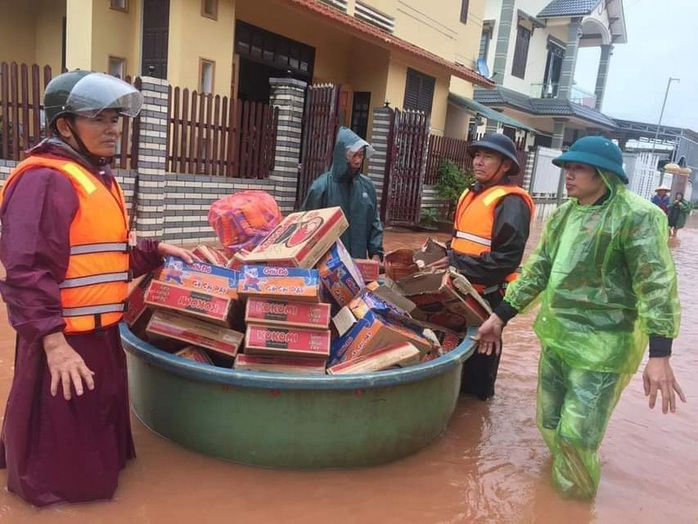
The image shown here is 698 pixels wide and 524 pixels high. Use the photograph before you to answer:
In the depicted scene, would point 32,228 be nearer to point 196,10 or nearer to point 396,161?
point 196,10

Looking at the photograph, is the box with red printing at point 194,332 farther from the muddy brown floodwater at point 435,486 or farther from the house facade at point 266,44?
the house facade at point 266,44

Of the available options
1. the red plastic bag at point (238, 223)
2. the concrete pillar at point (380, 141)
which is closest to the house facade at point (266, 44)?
the concrete pillar at point (380, 141)

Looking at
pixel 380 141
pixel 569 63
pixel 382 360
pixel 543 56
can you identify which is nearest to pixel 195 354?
pixel 382 360

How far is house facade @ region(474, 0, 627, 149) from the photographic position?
23297mm

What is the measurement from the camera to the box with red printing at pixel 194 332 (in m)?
3.10

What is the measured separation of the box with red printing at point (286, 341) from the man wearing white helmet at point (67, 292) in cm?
64

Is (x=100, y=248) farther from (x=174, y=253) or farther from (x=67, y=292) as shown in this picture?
(x=174, y=253)

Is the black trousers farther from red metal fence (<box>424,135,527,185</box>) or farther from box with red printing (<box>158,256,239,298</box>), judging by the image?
red metal fence (<box>424,135,527,185</box>)

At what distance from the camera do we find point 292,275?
3057mm

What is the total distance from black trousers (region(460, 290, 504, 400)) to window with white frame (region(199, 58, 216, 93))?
23.5ft

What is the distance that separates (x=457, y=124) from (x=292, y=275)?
15269 mm

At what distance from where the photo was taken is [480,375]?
4398mm

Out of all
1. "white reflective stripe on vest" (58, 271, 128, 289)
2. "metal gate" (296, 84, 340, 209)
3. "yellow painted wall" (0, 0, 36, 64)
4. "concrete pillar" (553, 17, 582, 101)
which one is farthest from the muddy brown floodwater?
"concrete pillar" (553, 17, 582, 101)

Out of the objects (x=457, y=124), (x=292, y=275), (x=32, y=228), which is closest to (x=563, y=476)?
(x=292, y=275)
